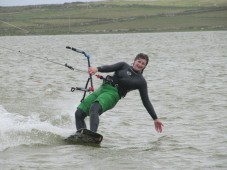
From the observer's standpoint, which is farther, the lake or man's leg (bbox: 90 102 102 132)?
man's leg (bbox: 90 102 102 132)

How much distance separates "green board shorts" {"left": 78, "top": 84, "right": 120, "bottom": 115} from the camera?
41.0 feet

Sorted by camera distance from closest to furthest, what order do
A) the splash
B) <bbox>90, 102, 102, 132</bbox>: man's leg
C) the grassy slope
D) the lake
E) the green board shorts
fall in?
the lake < <bbox>90, 102, 102, 132</bbox>: man's leg < the green board shorts < the splash < the grassy slope

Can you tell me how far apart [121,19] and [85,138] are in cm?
13445

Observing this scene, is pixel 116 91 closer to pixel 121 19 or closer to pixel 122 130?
pixel 122 130

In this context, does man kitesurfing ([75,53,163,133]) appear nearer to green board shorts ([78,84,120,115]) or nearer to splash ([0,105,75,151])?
green board shorts ([78,84,120,115])

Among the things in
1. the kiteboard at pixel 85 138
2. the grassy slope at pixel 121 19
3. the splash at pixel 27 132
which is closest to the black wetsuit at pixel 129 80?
the kiteboard at pixel 85 138

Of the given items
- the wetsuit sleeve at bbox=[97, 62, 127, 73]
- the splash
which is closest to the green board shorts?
the wetsuit sleeve at bbox=[97, 62, 127, 73]

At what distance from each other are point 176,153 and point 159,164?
118 centimetres

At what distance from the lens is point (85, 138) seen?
41.1 ft

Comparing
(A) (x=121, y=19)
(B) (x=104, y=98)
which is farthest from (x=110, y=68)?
(A) (x=121, y=19)

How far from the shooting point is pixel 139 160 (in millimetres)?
11117

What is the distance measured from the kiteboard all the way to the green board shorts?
1.94 ft

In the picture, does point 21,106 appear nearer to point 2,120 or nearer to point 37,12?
point 2,120

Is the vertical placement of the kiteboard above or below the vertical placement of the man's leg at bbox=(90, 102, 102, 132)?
below
